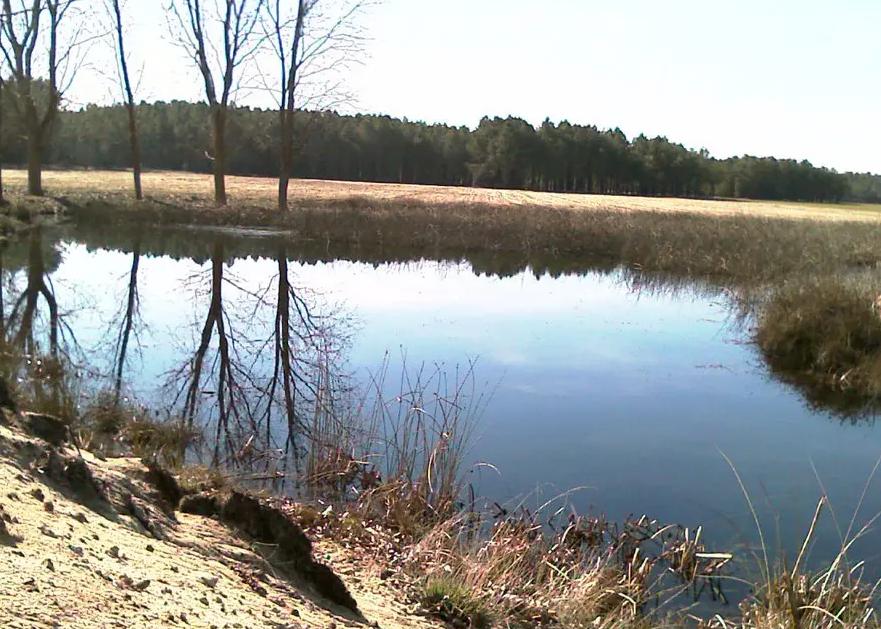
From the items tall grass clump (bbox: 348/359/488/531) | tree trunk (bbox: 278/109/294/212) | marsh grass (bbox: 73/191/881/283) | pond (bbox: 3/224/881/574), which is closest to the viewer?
tall grass clump (bbox: 348/359/488/531)

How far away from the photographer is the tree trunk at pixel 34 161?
102ft

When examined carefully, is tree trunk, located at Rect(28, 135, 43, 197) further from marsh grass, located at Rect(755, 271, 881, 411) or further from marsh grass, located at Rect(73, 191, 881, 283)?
marsh grass, located at Rect(755, 271, 881, 411)

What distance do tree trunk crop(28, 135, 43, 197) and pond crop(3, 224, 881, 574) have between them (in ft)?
34.9

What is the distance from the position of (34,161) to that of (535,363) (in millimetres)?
25816

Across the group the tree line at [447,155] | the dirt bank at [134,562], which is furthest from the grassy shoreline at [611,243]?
the tree line at [447,155]

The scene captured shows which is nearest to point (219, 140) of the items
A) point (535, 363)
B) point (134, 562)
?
point (535, 363)

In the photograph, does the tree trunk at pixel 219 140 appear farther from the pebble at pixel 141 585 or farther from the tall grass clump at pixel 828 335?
the pebble at pixel 141 585

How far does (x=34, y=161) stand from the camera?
31234 mm

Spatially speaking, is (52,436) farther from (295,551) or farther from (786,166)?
(786,166)

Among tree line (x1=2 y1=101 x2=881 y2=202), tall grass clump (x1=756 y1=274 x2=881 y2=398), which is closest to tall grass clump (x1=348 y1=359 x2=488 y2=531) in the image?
tall grass clump (x1=756 y1=274 x2=881 y2=398)

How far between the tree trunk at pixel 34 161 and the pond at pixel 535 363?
1063cm

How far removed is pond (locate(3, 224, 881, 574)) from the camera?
7645 mm

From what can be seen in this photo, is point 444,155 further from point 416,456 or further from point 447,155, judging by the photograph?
point 416,456

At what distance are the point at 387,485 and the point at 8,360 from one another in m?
4.90
